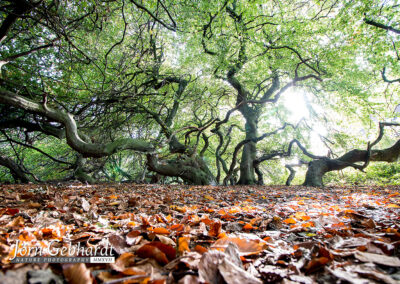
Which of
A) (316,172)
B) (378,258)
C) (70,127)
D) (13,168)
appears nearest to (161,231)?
(378,258)

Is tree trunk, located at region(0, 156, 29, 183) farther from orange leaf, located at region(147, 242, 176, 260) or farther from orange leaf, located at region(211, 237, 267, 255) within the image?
orange leaf, located at region(211, 237, 267, 255)

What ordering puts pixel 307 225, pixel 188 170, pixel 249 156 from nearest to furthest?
pixel 307 225 < pixel 188 170 < pixel 249 156

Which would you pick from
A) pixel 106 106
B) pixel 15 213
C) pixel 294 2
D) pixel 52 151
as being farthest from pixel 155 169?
pixel 294 2

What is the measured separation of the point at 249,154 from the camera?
A: 8.66m

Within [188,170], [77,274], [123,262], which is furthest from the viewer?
[188,170]

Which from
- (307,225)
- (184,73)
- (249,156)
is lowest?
(307,225)

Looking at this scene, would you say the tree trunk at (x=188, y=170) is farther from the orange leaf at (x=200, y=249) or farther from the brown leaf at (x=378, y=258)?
the brown leaf at (x=378, y=258)

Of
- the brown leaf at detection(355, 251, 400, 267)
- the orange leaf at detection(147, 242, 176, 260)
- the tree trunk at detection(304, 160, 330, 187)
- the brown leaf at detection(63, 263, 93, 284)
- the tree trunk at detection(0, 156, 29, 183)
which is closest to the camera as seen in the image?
the brown leaf at detection(63, 263, 93, 284)

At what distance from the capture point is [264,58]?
7.11m

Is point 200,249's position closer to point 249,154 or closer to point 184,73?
point 184,73

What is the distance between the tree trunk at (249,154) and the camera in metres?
8.25

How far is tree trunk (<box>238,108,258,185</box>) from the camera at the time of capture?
8.25 m

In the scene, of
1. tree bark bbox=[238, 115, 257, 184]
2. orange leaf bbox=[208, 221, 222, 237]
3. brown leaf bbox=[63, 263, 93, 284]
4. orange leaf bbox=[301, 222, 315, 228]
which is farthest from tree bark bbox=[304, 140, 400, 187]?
brown leaf bbox=[63, 263, 93, 284]

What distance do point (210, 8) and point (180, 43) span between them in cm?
199
